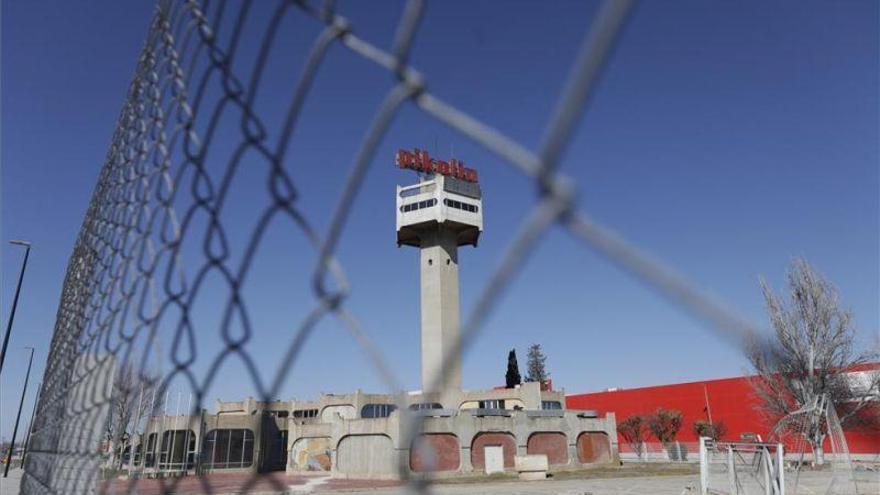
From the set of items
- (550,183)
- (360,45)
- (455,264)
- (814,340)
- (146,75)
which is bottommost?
(550,183)

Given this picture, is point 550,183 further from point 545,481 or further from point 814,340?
point 814,340

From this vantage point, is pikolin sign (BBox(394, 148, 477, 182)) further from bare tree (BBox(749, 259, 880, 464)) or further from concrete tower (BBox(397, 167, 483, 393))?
bare tree (BBox(749, 259, 880, 464))

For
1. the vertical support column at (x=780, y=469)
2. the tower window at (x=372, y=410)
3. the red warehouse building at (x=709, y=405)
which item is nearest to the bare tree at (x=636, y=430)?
the red warehouse building at (x=709, y=405)

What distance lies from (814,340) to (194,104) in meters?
25.6

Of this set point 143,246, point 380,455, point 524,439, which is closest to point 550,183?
point 143,246

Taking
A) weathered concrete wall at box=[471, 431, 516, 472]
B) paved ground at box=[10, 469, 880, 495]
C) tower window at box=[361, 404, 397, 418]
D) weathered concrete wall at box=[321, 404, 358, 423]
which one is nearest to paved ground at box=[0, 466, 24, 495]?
paved ground at box=[10, 469, 880, 495]

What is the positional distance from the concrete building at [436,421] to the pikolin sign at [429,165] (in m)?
0.07

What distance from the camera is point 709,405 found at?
32.7 meters

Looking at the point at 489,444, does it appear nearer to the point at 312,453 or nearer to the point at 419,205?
the point at 312,453

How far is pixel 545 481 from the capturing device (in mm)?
21469

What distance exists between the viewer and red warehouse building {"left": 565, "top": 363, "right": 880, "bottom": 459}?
25.6 metres

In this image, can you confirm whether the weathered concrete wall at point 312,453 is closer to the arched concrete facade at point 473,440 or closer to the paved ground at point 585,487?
the arched concrete facade at point 473,440

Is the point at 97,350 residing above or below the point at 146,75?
below

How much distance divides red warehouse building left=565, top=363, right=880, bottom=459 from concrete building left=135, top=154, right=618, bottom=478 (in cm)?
442
